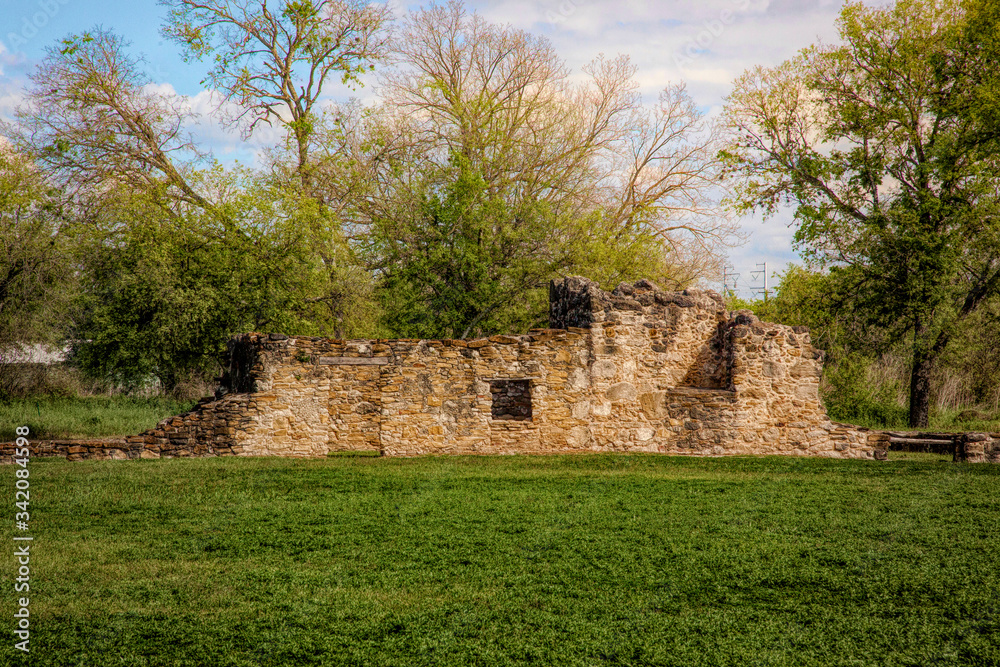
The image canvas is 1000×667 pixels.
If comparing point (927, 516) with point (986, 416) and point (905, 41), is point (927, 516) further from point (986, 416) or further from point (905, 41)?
point (905, 41)

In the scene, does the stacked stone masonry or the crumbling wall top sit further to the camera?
Result: the crumbling wall top

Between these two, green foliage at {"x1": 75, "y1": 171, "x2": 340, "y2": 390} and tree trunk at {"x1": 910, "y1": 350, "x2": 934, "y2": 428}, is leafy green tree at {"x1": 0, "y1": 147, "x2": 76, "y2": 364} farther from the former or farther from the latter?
tree trunk at {"x1": 910, "y1": 350, "x2": 934, "y2": 428}

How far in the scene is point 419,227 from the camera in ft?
73.5

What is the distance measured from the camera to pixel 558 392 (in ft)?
43.6

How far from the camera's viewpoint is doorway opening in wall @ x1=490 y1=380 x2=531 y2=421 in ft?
43.9

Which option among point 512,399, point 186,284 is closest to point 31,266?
point 186,284

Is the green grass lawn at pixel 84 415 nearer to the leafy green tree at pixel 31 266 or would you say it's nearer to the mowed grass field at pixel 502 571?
the leafy green tree at pixel 31 266

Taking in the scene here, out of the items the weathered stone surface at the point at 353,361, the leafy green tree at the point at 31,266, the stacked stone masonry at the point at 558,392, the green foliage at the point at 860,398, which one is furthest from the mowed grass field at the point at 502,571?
the green foliage at the point at 860,398

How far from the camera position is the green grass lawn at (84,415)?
53.1ft

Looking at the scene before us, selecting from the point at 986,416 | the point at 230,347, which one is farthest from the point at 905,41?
the point at 230,347

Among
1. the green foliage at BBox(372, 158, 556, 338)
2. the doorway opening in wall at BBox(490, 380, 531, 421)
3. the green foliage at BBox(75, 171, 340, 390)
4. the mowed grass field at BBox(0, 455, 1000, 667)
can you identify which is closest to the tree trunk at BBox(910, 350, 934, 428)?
the green foliage at BBox(372, 158, 556, 338)

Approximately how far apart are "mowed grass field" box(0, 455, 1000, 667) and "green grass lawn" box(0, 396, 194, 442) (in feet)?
21.1

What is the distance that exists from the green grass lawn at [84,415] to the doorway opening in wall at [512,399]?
754cm

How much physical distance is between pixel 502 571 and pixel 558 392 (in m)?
7.19
